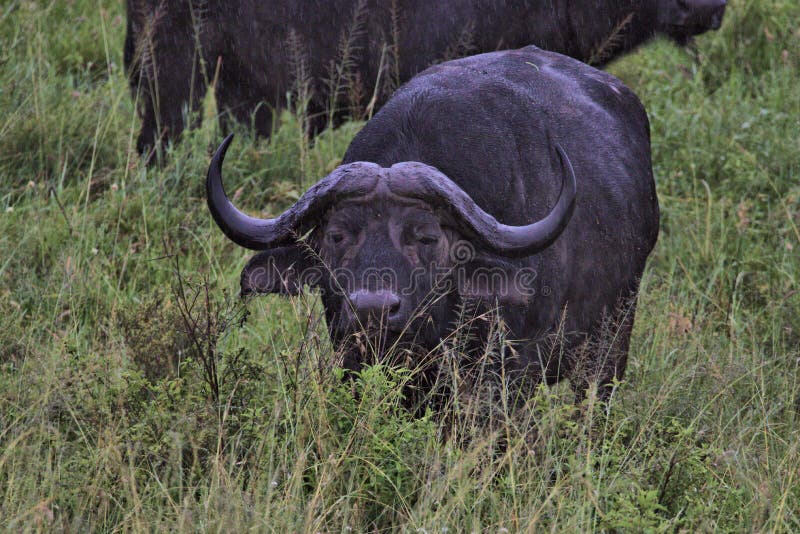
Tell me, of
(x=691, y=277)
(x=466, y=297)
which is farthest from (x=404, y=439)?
(x=691, y=277)

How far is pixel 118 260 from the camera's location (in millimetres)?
5867

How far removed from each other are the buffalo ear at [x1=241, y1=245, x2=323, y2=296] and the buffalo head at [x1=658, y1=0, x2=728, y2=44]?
3.56 metres

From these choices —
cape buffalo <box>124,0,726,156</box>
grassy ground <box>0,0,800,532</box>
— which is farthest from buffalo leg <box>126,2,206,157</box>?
grassy ground <box>0,0,800,532</box>

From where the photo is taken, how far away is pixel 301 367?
14.1 feet

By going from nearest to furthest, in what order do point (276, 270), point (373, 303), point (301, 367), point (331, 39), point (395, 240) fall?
point (373, 303), point (395, 240), point (301, 367), point (276, 270), point (331, 39)

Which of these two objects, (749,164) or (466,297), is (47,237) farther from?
(749,164)

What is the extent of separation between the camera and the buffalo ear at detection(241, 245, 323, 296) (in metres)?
4.47

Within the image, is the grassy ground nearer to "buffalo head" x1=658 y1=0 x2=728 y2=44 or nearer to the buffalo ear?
the buffalo ear

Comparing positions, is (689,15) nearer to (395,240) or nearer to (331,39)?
(331,39)

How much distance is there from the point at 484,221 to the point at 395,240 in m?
0.31

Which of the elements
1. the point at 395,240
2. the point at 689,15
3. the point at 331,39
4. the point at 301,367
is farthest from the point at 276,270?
the point at 689,15

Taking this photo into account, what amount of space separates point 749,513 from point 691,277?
2.65 m

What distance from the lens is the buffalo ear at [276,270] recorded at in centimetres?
447

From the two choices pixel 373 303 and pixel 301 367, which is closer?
pixel 373 303
